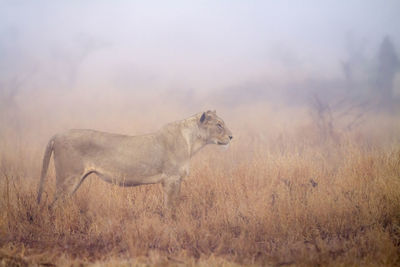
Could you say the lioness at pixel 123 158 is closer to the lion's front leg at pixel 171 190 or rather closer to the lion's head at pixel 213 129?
the lion's front leg at pixel 171 190

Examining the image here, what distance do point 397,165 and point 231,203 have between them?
355cm

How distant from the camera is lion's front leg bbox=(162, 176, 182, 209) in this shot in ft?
21.1

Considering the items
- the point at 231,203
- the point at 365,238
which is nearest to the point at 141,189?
the point at 231,203

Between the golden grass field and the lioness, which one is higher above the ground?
the lioness

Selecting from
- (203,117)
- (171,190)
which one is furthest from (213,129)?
(171,190)

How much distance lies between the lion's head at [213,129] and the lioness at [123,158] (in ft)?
0.64

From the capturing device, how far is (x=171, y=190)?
646 cm

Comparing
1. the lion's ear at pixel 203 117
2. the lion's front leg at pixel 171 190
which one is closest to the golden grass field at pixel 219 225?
the lion's front leg at pixel 171 190

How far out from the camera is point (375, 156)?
818 cm

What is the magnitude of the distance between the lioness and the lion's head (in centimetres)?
20

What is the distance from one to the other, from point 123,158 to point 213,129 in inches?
74.0

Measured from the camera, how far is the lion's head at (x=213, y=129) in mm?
7168

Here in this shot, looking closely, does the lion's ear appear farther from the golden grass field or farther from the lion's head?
the golden grass field

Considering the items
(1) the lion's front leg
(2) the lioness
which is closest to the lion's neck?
(2) the lioness
